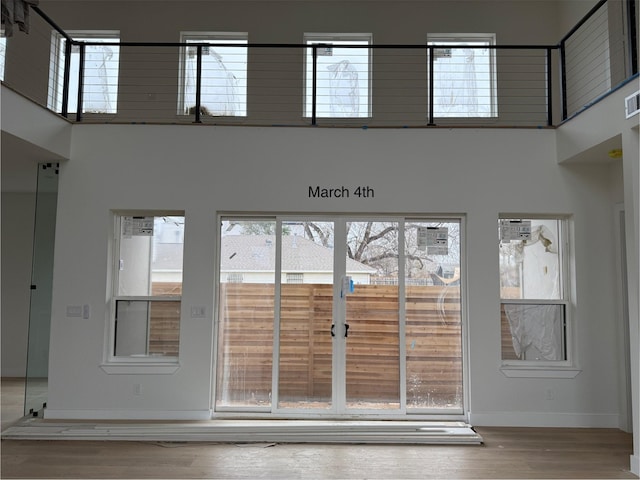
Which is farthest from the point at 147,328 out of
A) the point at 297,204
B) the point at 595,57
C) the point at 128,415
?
the point at 595,57

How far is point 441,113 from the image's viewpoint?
6383 mm

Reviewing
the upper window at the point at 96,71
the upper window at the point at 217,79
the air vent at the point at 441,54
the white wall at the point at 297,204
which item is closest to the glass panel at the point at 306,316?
the white wall at the point at 297,204

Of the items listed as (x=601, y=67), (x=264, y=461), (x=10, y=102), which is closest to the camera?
(x=264, y=461)

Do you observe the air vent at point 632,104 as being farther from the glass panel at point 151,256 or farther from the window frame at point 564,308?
the glass panel at point 151,256

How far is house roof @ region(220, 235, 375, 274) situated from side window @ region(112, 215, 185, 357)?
0.52 meters

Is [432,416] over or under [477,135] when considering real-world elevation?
under

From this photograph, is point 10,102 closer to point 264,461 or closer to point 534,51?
point 264,461

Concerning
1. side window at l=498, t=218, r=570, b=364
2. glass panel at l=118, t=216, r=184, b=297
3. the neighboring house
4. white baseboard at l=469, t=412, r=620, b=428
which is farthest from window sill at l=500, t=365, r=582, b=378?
glass panel at l=118, t=216, r=184, b=297

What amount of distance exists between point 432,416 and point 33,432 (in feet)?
11.8

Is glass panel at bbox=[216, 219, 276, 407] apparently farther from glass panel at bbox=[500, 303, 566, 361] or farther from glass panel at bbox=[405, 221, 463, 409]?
glass panel at bbox=[500, 303, 566, 361]

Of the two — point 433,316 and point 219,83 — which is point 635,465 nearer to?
point 433,316

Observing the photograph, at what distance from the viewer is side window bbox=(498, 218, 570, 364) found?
480cm

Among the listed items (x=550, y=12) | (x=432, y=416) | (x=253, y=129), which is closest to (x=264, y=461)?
(x=432, y=416)

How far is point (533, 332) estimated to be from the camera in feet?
15.8
